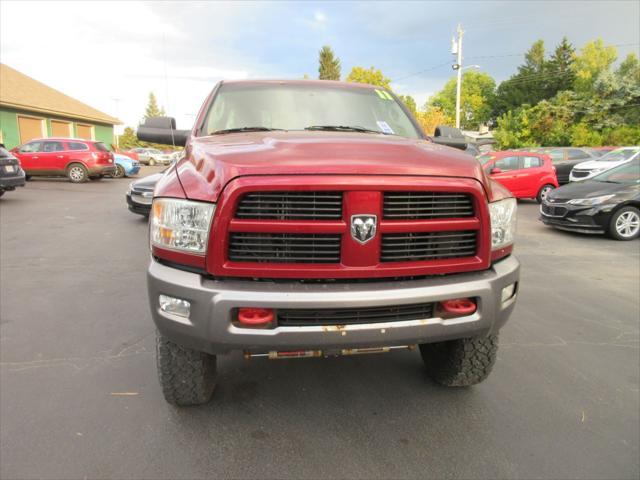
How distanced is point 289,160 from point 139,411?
170cm

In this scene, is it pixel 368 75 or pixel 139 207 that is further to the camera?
pixel 368 75

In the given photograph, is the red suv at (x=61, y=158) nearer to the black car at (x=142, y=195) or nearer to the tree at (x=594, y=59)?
the black car at (x=142, y=195)

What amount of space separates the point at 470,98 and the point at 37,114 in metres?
69.0

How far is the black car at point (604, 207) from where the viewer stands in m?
7.64

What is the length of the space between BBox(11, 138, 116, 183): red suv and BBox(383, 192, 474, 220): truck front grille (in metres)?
17.9

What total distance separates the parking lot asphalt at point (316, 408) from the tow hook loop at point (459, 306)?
0.75 meters

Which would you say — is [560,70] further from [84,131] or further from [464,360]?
[464,360]

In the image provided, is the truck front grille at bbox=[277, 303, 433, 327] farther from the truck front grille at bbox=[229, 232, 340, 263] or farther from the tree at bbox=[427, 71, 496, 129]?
the tree at bbox=[427, 71, 496, 129]

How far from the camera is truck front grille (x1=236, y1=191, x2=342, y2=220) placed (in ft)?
6.33

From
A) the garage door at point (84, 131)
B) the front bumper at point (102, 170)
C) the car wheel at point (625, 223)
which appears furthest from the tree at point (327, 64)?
the car wheel at point (625, 223)

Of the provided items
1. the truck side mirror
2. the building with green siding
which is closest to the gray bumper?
the truck side mirror

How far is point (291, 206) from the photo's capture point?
1.95m

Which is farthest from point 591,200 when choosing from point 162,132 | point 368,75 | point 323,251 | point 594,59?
point 594,59

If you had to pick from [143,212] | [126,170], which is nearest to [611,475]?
[143,212]
